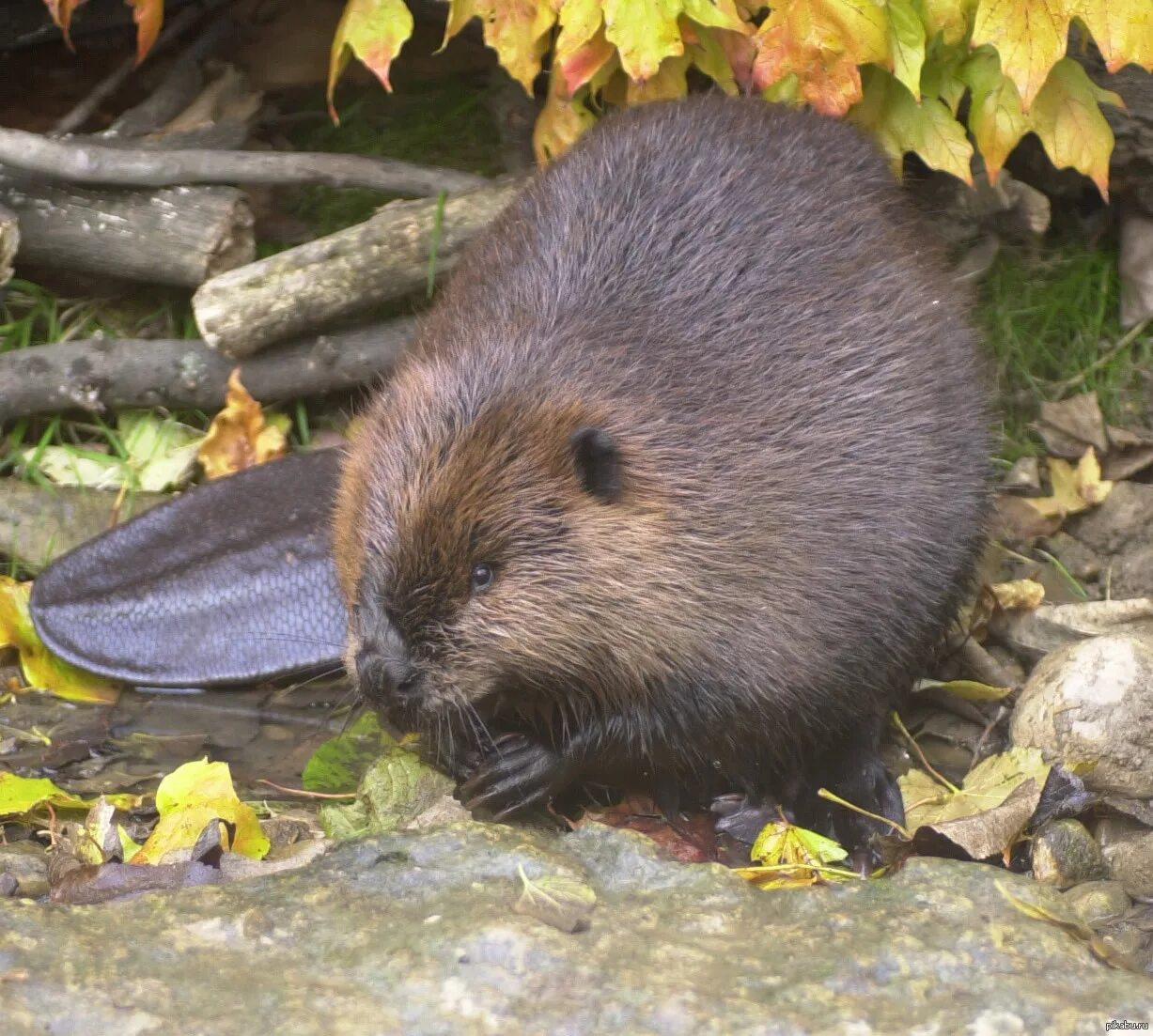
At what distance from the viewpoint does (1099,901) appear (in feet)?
7.75

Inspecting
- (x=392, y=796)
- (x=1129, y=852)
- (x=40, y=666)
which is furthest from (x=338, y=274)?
(x=1129, y=852)

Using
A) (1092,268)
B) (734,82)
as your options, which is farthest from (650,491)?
(1092,268)

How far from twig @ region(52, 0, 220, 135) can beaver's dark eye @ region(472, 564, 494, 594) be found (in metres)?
2.08

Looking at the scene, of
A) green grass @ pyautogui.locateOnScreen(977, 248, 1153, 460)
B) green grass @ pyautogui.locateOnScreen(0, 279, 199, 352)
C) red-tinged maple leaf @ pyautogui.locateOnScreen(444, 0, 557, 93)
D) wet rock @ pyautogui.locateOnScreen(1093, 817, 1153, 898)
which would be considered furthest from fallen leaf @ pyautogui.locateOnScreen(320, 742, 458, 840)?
green grass @ pyautogui.locateOnScreen(977, 248, 1153, 460)

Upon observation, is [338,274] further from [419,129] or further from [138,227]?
[419,129]

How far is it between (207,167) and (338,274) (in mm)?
408

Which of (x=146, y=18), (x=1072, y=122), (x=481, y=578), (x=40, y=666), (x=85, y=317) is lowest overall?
(x=40, y=666)

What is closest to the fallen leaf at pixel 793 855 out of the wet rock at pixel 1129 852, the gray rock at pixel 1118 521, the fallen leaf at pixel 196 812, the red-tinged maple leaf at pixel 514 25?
the wet rock at pixel 1129 852

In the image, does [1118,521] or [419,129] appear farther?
[419,129]

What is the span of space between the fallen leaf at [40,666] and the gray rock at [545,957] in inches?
46.4

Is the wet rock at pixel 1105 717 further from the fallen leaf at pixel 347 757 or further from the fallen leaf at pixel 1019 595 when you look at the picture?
the fallen leaf at pixel 347 757

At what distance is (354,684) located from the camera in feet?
7.90

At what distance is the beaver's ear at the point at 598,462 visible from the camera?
2340 millimetres

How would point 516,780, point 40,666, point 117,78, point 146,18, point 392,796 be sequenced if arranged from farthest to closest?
point 117,78, point 146,18, point 40,666, point 392,796, point 516,780
